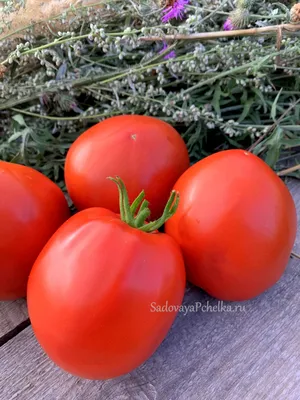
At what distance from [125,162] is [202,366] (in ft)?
0.83

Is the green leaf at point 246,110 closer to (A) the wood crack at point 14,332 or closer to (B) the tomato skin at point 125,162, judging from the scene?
(B) the tomato skin at point 125,162

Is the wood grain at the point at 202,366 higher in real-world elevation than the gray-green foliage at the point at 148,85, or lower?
lower

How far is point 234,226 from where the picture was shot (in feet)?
1.51

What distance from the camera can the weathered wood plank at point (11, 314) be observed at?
0.51m

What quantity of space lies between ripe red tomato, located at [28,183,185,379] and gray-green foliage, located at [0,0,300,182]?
0.27 m

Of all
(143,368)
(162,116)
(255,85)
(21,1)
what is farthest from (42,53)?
(143,368)

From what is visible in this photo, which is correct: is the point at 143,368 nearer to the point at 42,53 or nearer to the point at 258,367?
the point at 258,367

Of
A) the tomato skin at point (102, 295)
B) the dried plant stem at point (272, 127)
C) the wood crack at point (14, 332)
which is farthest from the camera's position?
the dried plant stem at point (272, 127)

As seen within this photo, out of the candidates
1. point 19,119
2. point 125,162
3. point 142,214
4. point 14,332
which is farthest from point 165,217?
point 19,119

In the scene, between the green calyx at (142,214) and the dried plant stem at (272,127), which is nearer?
the green calyx at (142,214)

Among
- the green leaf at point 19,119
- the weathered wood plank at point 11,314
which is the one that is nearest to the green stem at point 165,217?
the weathered wood plank at point 11,314

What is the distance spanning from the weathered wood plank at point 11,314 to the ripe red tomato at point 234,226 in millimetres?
212

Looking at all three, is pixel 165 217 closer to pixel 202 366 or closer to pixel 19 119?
pixel 202 366

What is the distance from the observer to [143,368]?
1.56 feet
